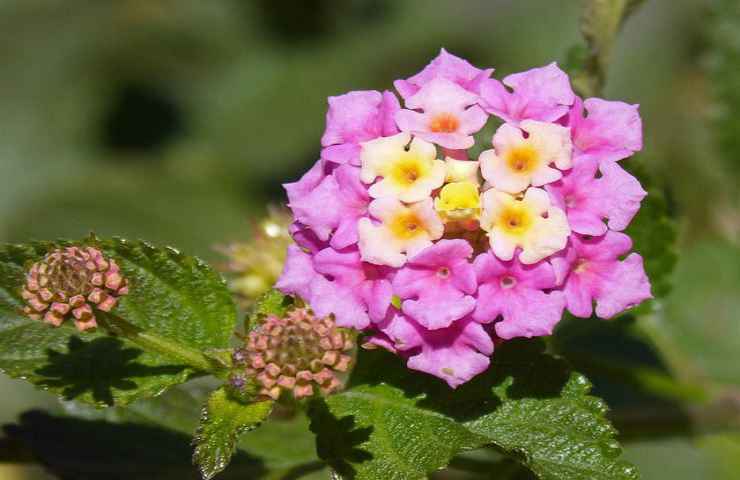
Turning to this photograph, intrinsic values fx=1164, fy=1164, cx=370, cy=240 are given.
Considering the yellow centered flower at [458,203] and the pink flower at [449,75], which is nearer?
the yellow centered flower at [458,203]

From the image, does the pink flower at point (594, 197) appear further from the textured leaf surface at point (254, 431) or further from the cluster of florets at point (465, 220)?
the textured leaf surface at point (254, 431)

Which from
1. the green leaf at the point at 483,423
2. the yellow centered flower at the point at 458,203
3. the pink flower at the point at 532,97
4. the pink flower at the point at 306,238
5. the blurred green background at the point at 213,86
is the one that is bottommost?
the green leaf at the point at 483,423

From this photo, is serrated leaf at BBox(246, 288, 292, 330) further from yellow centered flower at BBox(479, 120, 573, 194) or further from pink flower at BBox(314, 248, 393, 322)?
yellow centered flower at BBox(479, 120, 573, 194)

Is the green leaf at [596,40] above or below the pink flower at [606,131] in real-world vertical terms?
above

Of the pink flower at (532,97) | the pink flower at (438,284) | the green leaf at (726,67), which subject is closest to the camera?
the pink flower at (438,284)

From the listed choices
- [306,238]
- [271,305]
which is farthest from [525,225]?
[271,305]

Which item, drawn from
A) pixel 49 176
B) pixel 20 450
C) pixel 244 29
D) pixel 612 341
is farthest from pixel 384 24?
pixel 20 450

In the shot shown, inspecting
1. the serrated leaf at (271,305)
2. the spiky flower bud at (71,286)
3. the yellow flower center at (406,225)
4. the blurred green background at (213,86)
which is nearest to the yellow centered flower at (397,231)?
the yellow flower center at (406,225)
